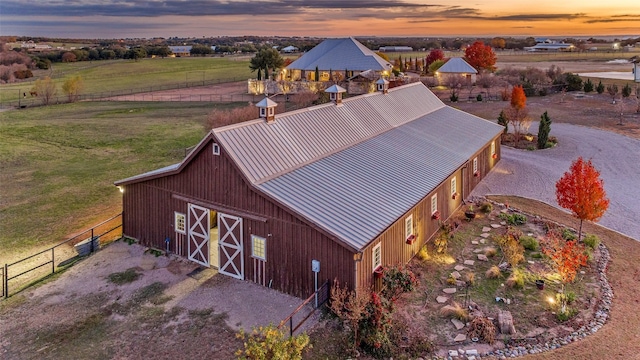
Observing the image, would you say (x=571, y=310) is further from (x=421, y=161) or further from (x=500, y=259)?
(x=421, y=161)

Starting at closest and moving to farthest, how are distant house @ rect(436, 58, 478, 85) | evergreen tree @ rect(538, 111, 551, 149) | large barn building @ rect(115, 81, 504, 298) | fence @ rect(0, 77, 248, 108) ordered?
large barn building @ rect(115, 81, 504, 298) → evergreen tree @ rect(538, 111, 551, 149) → fence @ rect(0, 77, 248, 108) → distant house @ rect(436, 58, 478, 85)

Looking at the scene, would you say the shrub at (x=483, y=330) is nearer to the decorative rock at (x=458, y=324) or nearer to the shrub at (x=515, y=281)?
the decorative rock at (x=458, y=324)

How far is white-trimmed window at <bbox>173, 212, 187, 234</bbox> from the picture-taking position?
1891cm

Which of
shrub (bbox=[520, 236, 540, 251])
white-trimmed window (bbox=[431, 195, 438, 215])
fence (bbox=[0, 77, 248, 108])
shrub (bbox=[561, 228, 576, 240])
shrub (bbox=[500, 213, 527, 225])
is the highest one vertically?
fence (bbox=[0, 77, 248, 108])

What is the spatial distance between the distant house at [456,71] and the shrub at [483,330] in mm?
65287

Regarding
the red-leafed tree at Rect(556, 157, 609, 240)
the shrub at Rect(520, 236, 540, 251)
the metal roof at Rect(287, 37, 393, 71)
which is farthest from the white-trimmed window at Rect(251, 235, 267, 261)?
the metal roof at Rect(287, 37, 393, 71)

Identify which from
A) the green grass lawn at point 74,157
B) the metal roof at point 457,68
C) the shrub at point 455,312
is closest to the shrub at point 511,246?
the shrub at point 455,312

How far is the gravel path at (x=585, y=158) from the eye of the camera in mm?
25173

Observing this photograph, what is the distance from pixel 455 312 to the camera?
583 inches

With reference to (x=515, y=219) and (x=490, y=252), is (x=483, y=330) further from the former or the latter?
(x=515, y=219)

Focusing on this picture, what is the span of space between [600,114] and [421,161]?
38.1 metres

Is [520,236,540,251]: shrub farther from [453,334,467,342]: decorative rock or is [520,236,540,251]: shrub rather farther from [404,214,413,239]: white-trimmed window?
[453,334,467,342]: decorative rock

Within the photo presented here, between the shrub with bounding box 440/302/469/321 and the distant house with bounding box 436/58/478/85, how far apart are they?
64495 millimetres

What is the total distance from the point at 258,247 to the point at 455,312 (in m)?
6.97
